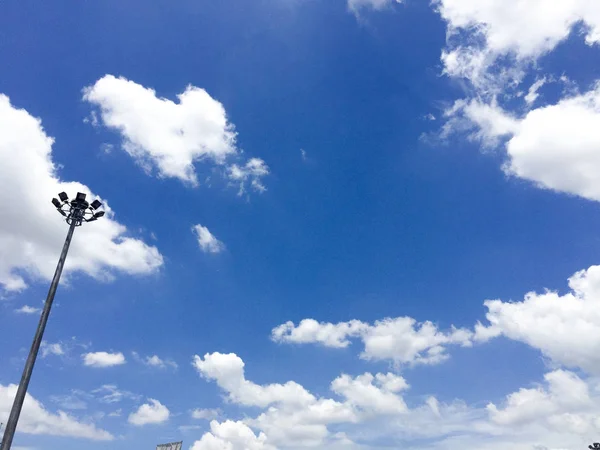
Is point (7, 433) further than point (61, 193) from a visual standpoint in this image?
Result: No

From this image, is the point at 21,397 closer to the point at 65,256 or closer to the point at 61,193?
the point at 65,256

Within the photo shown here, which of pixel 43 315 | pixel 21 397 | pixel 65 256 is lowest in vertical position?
pixel 21 397

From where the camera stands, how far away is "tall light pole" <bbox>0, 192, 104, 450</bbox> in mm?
17688

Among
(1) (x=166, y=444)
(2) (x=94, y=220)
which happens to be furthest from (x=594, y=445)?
(2) (x=94, y=220)

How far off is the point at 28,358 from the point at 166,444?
52.2 m

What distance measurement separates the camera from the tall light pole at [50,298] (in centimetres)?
1769

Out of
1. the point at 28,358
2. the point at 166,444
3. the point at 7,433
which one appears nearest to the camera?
the point at 7,433

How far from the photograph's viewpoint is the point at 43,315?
19.8m

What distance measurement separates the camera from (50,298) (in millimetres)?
20391

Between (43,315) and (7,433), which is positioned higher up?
(43,315)

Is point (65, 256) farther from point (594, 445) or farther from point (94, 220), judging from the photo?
point (594, 445)

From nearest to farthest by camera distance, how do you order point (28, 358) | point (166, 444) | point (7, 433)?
point (7, 433) < point (28, 358) < point (166, 444)

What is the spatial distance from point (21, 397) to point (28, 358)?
161cm

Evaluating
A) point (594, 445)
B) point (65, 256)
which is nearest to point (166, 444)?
point (65, 256)
